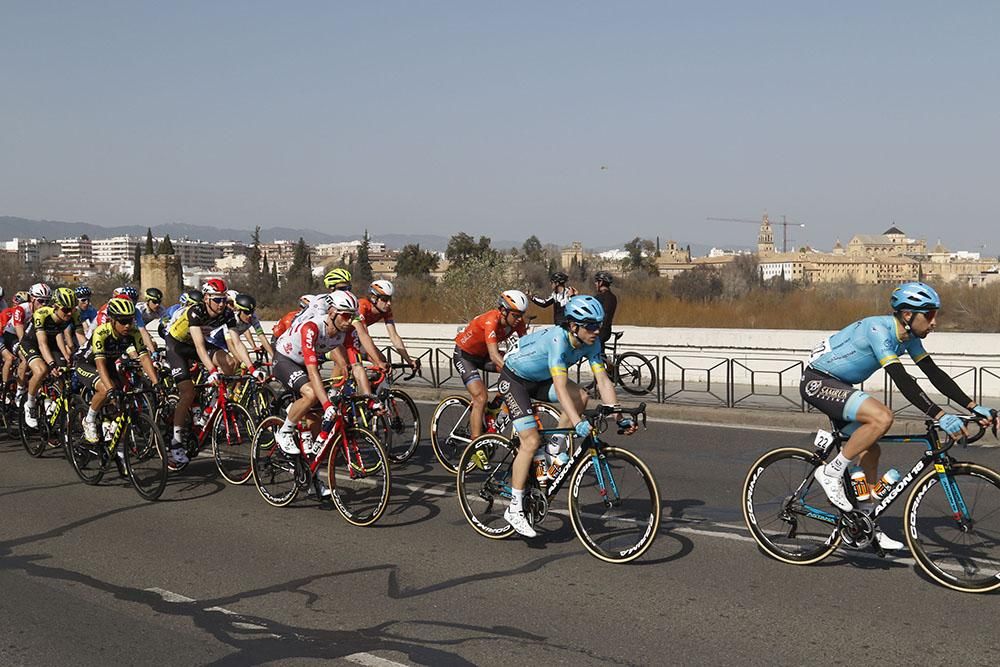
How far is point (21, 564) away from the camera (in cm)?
755

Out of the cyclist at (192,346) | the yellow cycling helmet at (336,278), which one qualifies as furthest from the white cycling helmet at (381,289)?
the cyclist at (192,346)

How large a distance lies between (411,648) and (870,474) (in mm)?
3503

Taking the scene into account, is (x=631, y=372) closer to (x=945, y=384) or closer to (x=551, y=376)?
(x=551, y=376)

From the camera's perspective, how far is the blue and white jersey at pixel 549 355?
7.54 metres

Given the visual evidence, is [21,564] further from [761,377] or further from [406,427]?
[761,377]

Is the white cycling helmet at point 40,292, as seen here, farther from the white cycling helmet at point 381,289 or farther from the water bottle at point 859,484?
the water bottle at point 859,484

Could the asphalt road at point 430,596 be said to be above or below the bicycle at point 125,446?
below

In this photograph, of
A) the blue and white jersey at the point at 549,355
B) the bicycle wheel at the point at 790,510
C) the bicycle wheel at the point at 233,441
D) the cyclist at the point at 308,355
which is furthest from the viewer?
the bicycle wheel at the point at 233,441

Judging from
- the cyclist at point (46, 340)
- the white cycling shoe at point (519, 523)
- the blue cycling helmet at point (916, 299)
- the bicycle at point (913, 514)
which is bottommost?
the white cycling shoe at point (519, 523)

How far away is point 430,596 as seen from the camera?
6.56m

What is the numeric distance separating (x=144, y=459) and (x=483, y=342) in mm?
3598

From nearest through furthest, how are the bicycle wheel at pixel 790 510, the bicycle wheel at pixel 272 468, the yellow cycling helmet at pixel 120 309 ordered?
the bicycle wheel at pixel 790 510 < the bicycle wheel at pixel 272 468 < the yellow cycling helmet at pixel 120 309

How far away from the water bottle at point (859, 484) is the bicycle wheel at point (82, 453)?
7.53m

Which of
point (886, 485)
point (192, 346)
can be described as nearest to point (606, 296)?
point (192, 346)
